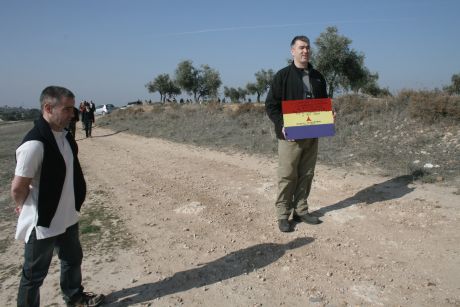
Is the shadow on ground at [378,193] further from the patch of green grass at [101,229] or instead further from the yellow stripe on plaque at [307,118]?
the patch of green grass at [101,229]

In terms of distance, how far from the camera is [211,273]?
4.07 metres

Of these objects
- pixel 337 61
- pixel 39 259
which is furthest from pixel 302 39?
pixel 337 61

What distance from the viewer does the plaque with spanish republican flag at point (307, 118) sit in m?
4.79

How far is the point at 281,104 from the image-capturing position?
4.91 metres

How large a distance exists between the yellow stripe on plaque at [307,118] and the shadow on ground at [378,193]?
1.42m

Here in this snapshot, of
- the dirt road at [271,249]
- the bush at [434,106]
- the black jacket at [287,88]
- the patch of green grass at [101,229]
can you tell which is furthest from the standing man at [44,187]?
the bush at [434,106]

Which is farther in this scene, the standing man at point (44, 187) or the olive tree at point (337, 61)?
the olive tree at point (337, 61)

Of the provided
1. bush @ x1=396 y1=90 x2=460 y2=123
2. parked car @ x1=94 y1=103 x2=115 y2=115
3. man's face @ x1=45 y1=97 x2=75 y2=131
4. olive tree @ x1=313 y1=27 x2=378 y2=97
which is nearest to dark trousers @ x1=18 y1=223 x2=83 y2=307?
man's face @ x1=45 y1=97 x2=75 y2=131

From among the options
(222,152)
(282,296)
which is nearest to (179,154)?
(222,152)

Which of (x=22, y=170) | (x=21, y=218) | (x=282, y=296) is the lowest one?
(x=282, y=296)

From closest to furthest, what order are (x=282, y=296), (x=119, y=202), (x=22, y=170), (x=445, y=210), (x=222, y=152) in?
(x=22, y=170)
(x=282, y=296)
(x=445, y=210)
(x=119, y=202)
(x=222, y=152)

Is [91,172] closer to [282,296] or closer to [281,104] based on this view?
[281,104]

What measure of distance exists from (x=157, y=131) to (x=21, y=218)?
14948mm

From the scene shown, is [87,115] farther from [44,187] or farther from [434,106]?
[44,187]
